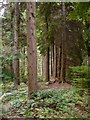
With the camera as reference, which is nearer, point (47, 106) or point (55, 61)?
point (47, 106)

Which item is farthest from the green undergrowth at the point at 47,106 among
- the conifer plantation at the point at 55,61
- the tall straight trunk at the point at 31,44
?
the tall straight trunk at the point at 31,44

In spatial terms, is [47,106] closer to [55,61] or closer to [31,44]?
[31,44]

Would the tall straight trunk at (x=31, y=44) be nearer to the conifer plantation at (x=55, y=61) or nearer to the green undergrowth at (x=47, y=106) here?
the conifer plantation at (x=55, y=61)

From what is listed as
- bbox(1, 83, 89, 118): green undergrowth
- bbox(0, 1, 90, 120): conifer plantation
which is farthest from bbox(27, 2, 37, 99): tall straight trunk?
bbox(1, 83, 89, 118): green undergrowth

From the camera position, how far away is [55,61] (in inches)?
809

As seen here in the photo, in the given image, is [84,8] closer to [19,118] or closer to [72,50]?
[19,118]

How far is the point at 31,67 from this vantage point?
9461 mm

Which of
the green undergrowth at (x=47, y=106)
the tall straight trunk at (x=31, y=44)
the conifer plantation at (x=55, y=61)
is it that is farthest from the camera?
the tall straight trunk at (x=31, y=44)

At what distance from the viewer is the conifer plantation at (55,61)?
262 inches

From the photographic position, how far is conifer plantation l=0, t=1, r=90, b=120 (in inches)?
262

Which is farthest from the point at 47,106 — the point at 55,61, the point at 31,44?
the point at 55,61

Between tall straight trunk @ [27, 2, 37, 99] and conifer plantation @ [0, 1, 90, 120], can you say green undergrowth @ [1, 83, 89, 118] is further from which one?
tall straight trunk @ [27, 2, 37, 99]

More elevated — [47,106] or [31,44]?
[31,44]

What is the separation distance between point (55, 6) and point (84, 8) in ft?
39.6
